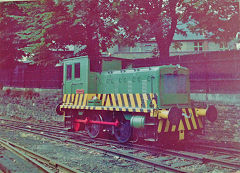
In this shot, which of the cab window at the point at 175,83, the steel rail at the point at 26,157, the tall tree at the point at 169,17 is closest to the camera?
the steel rail at the point at 26,157

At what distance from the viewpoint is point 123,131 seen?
29.7ft

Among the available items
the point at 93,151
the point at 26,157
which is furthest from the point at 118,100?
the point at 26,157

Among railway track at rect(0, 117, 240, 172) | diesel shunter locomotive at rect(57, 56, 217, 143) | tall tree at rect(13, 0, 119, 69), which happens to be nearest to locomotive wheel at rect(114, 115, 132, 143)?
diesel shunter locomotive at rect(57, 56, 217, 143)

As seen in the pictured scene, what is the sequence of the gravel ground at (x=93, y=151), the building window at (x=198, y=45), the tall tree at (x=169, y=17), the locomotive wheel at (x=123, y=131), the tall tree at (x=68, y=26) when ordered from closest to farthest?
the gravel ground at (x=93, y=151)
the locomotive wheel at (x=123, y=131)
the tall tree at (x=169, y=17)
the tall tree at (x=68, y=26)
the building window at (x=198, y=45)

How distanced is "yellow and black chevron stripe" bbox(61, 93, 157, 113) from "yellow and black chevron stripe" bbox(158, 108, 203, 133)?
1.95ft

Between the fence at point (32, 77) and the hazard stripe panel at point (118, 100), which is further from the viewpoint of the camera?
the fence at point (32, 77)

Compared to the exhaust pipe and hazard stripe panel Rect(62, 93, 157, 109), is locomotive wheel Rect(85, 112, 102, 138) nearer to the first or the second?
hazard stripe panel Rect(62, 93, 157, 109)

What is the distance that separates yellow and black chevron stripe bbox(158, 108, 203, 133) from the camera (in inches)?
307

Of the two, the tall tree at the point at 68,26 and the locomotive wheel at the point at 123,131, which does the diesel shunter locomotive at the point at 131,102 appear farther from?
the tall tree at the point at 68,26

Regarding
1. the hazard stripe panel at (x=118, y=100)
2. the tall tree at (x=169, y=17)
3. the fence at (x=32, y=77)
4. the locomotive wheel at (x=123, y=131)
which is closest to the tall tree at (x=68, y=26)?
the tall tree at (x=169, y=17)

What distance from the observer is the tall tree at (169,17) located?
10336mm

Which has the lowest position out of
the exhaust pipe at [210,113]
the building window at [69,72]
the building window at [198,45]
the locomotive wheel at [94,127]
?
the locomotive wheel at [94,127]

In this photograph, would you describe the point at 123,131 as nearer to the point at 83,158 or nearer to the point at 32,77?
the point at 83,158

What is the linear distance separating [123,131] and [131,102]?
3.53 ft
